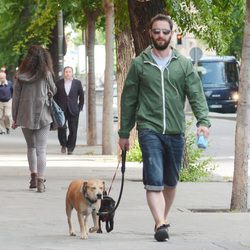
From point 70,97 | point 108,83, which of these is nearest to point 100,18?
point 70,97

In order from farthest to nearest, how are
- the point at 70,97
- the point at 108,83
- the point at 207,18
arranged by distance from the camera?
the point at 70,97 < the point at 108,83 < the point at 207,18

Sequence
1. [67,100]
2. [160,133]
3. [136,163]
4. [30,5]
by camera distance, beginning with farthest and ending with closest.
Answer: [30,5], [67,100], [136,163], [160,133]

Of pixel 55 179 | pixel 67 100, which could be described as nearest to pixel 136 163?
pixel 55 179

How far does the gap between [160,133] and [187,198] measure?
14.3ft

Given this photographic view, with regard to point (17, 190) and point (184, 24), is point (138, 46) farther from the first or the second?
point (17, 190)

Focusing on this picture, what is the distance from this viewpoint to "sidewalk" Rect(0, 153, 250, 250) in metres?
9.36

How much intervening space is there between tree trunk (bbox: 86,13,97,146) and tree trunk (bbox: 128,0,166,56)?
37.4ft

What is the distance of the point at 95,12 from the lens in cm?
2683

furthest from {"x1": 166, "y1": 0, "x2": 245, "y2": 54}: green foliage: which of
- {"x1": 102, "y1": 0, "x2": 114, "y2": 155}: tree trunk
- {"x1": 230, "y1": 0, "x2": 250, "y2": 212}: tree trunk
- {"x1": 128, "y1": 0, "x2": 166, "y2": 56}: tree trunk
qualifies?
{"x1": 102, "y1": 0, "x2": 114, "y2": 155}: tree trunk

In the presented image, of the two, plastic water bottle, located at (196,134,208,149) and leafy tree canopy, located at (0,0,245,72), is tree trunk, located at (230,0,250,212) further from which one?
leafy tree canopy, located at (0,0,245,72)

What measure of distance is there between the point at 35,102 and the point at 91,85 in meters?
13.5

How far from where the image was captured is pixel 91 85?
27.5 m

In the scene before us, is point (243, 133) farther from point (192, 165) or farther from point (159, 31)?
point (192, 165)

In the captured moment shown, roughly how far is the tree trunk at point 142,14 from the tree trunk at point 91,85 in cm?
1140
